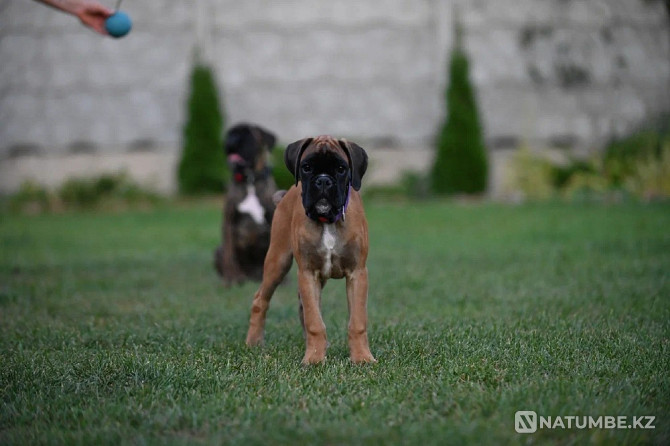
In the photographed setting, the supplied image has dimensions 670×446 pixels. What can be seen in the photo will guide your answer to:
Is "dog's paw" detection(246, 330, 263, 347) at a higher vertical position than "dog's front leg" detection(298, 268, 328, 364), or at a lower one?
lower

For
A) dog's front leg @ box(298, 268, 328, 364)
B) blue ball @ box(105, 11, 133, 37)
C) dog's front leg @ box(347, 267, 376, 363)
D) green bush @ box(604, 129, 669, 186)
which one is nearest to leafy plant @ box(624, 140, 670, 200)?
green bush @ box(604, 129, 669, 186)

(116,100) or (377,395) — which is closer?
(377,395)

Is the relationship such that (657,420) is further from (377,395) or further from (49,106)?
(49,106)

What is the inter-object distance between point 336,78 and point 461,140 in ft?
9.41

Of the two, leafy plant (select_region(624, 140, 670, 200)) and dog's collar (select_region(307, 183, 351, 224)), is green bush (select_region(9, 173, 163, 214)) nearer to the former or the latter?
leafy plant (select_region(624, 140, 670, 200))

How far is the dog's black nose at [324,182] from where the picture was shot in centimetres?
418

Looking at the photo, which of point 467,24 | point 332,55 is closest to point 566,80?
point 467,24

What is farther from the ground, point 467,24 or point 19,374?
point 467,24

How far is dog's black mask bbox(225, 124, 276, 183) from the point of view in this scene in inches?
305

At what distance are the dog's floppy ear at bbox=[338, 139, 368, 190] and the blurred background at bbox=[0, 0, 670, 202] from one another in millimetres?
12047

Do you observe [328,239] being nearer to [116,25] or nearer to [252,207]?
[116,25]

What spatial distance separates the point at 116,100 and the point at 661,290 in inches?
513

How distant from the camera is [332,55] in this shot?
55.6 feet

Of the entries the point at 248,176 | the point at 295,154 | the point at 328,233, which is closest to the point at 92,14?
the point at 248,176
